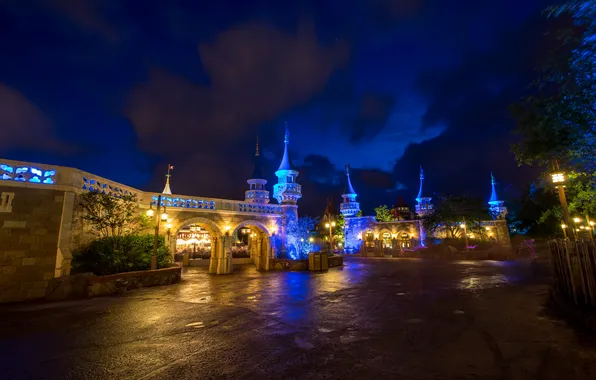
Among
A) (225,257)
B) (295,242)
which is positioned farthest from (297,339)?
(295,242)

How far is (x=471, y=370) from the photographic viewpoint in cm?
347

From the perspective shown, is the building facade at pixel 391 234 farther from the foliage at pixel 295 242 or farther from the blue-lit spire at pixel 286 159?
the blue-lit spire at pixel 286 159

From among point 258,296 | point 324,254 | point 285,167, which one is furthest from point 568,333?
point 285,167

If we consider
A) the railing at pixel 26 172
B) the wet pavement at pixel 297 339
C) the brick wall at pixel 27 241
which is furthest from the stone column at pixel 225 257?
the railing at pixel 26 172

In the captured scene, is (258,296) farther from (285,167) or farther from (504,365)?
(285,167)

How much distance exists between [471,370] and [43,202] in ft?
39.6

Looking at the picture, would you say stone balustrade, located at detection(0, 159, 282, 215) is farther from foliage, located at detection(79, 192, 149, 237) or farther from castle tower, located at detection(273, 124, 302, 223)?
castle tower, located at detection(273, 124, 302, 223)

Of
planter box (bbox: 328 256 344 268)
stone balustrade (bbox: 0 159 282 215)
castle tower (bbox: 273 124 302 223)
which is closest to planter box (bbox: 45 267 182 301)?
stone balustrade (bbox: 0 159 282 215)

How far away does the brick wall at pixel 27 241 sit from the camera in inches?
322

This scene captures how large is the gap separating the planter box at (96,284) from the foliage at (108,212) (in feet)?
6.68

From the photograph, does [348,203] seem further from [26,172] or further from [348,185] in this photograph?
[26,172]

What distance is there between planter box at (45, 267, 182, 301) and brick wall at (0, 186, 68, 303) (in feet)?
1.17

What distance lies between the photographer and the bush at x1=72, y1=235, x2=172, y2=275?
10.1 metres

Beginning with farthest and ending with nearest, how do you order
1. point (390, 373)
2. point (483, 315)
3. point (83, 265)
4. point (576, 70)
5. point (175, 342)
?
point (83, 265) < point (483, 315) < point (576, 70) < point (175, 342) < point (390, 373)
